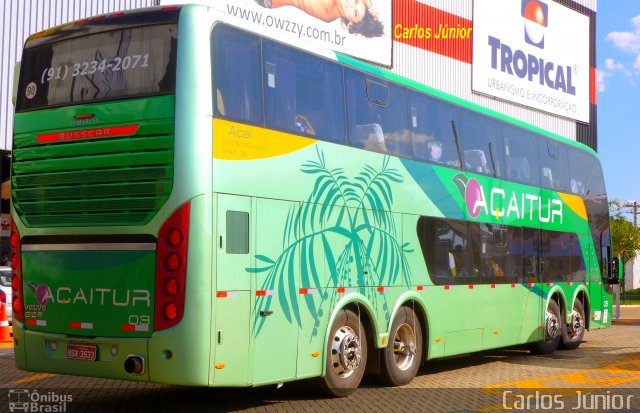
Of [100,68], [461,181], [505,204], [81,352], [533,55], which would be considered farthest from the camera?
[533,55]

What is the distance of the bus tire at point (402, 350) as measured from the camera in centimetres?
1167

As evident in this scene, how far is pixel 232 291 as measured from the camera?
8.88 metres

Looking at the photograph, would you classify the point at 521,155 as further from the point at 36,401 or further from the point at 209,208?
the point at 36,401

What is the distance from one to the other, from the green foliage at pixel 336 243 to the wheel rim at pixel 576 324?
23.1ft

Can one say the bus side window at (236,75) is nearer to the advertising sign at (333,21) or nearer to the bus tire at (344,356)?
the bus tire at (344,356)

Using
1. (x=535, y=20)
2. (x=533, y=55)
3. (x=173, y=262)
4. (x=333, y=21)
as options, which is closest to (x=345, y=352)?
(x=173, y=262)

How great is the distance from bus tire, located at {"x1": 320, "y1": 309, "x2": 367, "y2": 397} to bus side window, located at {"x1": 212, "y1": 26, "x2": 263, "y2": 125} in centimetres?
265

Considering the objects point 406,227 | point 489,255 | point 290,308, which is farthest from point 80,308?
point 489,255

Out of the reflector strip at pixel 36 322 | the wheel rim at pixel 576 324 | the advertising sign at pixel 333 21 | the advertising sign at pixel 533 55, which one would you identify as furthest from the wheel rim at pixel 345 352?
the advertising sign at pixel 533 55

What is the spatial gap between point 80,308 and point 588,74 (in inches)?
1555

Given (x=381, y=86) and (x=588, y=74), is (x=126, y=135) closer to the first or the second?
(x=381, y=86)

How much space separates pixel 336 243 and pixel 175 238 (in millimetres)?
2594

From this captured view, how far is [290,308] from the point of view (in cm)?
976

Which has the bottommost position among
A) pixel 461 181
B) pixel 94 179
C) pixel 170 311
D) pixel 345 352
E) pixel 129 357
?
pixel 345 352
